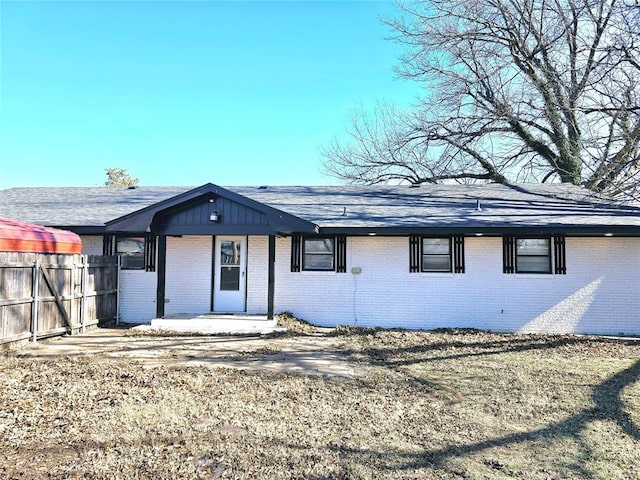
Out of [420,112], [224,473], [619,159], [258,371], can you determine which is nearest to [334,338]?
[258,371]

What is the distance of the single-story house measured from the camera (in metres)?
9.70

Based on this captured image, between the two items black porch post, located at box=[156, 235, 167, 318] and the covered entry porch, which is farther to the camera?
the covered entry porch

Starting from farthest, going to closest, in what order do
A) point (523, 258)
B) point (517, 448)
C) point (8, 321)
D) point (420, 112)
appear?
1. point (420, 112)
2. point (523, 258)
3. point (8, 321)
4. point (517, 448)

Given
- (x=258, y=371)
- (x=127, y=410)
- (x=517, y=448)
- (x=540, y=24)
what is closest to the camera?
(x=517, y=448)

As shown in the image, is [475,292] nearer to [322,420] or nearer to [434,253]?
[434,253]

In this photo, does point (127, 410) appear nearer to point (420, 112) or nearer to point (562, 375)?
point (562, 375)

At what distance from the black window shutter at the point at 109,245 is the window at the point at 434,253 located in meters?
7.99

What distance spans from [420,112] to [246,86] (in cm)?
920

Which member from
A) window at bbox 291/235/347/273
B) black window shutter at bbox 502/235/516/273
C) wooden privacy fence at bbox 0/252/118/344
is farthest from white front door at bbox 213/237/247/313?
black window shutter at bbox 502/235/516/273

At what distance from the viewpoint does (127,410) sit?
446 cm

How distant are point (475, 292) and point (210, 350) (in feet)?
21.4

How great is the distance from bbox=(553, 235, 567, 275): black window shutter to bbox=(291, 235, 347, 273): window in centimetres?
519

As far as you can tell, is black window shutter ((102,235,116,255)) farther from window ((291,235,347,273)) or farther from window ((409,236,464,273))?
window ((409,236,464,273))

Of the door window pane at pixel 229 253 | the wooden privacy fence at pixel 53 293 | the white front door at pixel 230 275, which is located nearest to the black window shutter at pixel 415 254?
the white front door at pixel 230 275
